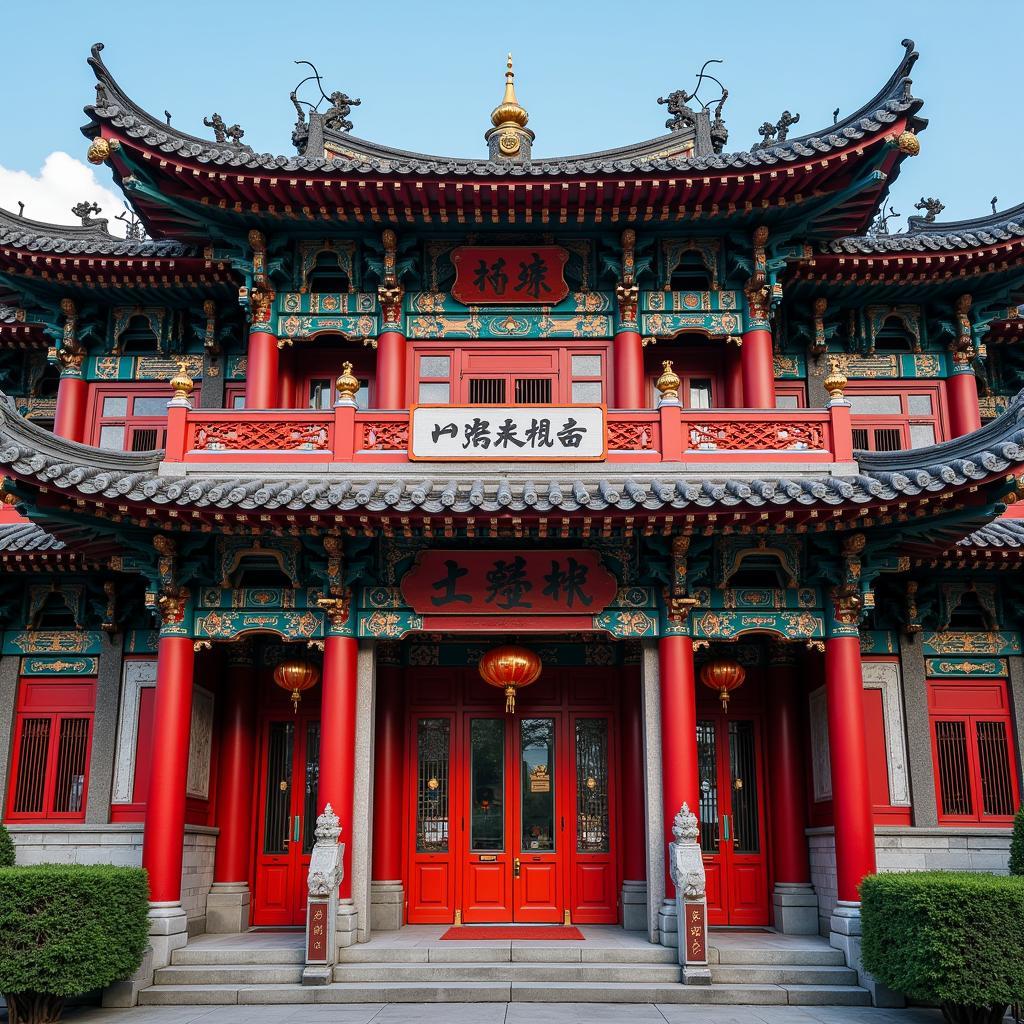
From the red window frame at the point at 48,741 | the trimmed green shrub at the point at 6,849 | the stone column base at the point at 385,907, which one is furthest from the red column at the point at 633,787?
the trimmed green shrub at the point at 6,849

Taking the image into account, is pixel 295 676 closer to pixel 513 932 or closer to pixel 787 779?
pixel 513 932

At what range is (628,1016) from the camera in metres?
9.42

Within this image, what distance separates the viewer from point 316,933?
10.4m

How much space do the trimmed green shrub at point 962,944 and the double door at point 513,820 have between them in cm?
465

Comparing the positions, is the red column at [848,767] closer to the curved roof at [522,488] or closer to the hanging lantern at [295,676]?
the curved roof at [522,488]

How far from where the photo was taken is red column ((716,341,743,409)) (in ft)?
46.0

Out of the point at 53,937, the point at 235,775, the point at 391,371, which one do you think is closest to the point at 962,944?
the point at 53,937

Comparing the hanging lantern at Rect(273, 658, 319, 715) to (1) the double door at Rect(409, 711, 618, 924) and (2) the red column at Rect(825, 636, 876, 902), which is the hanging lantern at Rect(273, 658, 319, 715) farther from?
(2) the red column at Rect(825, 636, 876, 902)

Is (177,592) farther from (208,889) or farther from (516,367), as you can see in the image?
(516,367)

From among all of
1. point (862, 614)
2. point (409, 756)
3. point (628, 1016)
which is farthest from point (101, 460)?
point (862, 614)

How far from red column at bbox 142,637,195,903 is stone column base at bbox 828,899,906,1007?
697cm

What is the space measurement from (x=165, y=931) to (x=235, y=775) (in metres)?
2.61

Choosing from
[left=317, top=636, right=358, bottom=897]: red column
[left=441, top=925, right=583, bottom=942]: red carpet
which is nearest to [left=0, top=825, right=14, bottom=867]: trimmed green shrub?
[left=317, top=636, right=358, bottom=897]: red column

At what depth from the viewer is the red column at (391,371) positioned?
1370 centimetres
